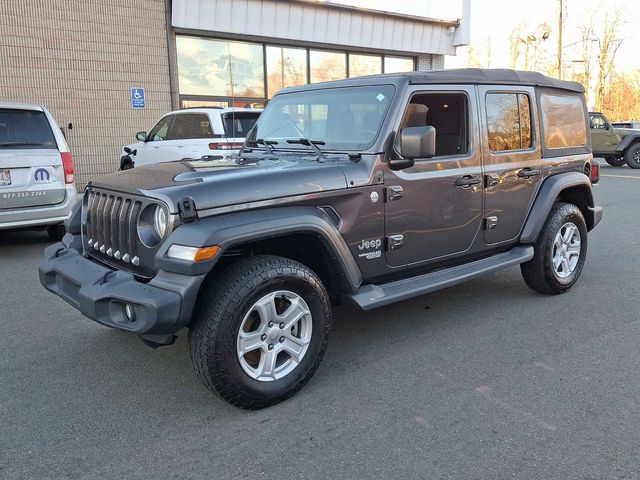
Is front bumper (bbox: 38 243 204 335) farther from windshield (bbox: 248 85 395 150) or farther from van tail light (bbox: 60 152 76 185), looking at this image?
van tail light (bbox: 60 152 76 185)

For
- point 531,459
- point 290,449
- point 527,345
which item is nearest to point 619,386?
point 527,345

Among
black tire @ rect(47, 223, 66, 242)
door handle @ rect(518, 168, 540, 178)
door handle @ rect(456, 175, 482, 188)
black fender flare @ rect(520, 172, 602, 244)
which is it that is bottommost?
black tire @ rect(47, 223, 66, 242)

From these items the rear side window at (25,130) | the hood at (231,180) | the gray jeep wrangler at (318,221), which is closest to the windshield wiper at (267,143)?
the gray jeep wrangler at (318,221)

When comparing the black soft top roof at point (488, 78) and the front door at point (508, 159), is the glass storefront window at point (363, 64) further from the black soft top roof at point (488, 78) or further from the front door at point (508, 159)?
the front door at point (508, 159)

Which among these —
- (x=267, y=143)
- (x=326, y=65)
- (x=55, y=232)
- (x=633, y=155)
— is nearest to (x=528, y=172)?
(x=267, y=143)

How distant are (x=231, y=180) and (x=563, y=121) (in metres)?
3.52

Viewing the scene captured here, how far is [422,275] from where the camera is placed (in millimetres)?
4148

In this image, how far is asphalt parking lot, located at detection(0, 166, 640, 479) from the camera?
106 inches

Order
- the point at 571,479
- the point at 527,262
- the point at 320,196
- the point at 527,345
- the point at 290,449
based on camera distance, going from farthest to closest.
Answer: the point at 527,262
the point at 527,345
the point at 320,196
the point at 290,449
the point at 571,479

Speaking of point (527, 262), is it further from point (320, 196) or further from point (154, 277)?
point (154, 277)

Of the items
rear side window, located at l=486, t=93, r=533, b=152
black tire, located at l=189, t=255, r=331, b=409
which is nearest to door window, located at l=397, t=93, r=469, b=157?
rear side window, located at l=486, t=93, r=533, b=152

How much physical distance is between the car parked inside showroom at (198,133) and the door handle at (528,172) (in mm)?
5209

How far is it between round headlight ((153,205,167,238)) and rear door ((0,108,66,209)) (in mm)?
4337

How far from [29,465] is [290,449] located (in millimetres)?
1244
